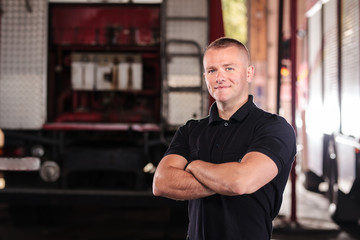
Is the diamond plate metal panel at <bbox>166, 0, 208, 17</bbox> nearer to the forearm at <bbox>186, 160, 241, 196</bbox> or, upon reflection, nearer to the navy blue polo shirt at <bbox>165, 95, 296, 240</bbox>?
the navy blue polo shirt at <bbox>165, 95, 296, 240</bbox>

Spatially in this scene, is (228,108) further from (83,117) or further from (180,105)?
(83,117)

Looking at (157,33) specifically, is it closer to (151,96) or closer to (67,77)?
(151,96)

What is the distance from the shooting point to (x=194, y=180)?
8.06 ft

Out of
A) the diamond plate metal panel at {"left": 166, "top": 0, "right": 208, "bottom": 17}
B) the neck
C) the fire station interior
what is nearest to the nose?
the neck

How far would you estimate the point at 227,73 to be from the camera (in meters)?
2.45

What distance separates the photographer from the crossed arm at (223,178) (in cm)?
227

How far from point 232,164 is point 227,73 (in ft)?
1.40

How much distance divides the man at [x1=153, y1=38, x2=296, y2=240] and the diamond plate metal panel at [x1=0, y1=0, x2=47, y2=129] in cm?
385

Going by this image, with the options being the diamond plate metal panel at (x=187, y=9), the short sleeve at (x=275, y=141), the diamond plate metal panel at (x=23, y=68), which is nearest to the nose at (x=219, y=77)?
the short sleeve at (x=275, y=141)

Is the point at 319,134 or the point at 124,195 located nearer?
the point at 124,195

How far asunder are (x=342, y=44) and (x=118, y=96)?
289 cm

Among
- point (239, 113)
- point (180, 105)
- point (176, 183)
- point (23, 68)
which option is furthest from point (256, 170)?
point (23, 68)

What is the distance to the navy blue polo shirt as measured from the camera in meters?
2.34

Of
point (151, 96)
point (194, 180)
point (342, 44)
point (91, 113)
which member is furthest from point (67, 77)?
point (194, 180)
